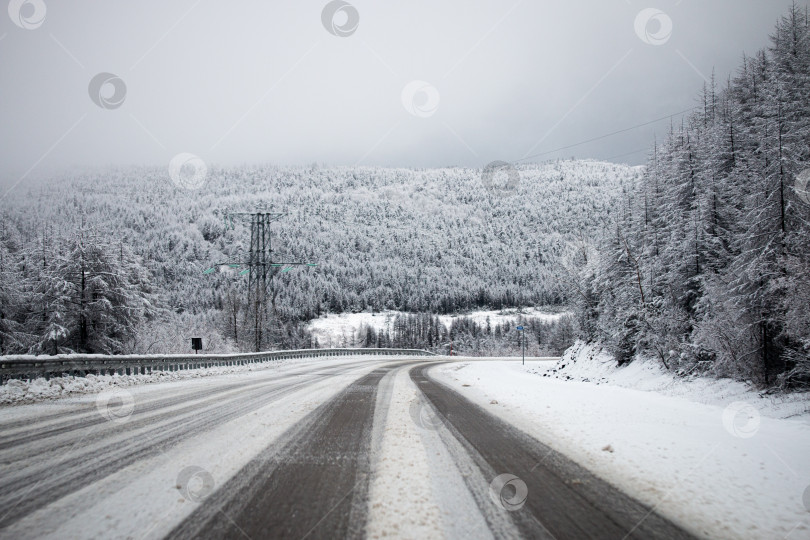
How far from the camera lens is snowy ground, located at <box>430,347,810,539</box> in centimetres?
342

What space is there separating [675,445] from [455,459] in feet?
10.5

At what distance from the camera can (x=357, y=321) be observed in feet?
539

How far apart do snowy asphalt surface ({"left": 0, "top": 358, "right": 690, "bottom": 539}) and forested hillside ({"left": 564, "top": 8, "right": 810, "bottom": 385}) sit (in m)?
11.4

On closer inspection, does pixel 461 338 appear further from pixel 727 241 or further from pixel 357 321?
pixel 727 241

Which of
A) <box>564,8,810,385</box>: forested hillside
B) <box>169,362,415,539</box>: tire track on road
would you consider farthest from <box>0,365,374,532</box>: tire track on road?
<box>564,8,810,385</box>: forested hillside

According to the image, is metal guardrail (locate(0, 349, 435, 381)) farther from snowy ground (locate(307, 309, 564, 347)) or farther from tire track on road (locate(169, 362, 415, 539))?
snowy ground (locate(307, 309, 564, 347))

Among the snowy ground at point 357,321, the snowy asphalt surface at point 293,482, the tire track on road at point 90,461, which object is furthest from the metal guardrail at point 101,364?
the snowy ground at point 357,321

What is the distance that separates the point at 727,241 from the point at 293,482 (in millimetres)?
23504

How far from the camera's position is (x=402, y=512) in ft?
10.7

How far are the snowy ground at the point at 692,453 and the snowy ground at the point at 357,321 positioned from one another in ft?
392

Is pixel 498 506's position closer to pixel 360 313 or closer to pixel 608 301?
pixel 608 301

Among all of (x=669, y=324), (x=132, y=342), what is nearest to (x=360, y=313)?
(x=132, y=342)

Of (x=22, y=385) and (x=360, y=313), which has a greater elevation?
(x=360, y=313)

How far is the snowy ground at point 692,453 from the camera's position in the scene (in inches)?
134
